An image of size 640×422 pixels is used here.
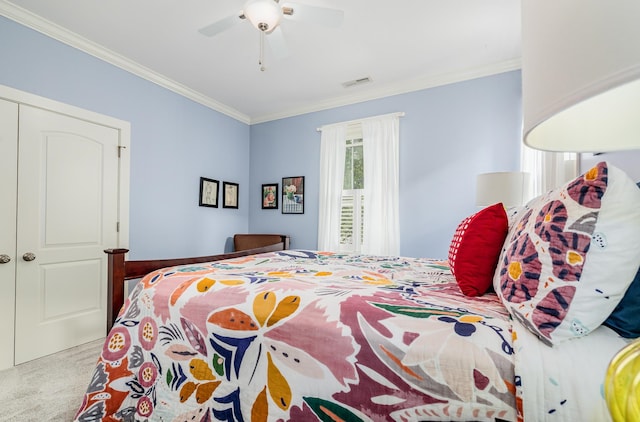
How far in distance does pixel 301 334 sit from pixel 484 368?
583mm

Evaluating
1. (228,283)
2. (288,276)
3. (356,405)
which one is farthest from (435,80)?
(356,405)

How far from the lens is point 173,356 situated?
130 centimetres

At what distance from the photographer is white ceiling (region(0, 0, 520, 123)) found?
7.36 ft

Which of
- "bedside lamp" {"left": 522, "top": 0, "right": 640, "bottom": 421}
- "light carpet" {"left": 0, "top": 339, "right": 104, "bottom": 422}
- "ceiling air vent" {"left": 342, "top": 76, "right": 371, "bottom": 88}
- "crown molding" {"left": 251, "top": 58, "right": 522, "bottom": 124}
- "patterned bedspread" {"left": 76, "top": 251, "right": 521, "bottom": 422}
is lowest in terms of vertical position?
"light carpet" {"left": 0, "top": 339, "right": 104, "bottom": 422}

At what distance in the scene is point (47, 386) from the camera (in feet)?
6.55

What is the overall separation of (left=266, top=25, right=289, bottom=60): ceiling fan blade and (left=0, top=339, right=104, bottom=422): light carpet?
2.71 m

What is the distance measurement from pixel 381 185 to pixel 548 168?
1604 millimetres

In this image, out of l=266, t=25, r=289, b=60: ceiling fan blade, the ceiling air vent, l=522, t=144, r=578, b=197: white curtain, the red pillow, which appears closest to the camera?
the red pillow

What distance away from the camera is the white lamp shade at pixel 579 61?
269mm

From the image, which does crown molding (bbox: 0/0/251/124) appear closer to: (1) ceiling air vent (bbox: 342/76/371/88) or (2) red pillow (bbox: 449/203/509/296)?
(1) ceiling air vent (bbox: 342/76/371/88)

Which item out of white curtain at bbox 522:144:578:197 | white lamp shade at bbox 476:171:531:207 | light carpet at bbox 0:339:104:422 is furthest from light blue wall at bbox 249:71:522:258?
light carpet at bbox 0:339:104:422

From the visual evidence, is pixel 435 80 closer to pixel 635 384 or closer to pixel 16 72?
pixel 635 384

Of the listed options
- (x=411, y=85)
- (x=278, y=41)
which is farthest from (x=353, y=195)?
(x=278, y=41)

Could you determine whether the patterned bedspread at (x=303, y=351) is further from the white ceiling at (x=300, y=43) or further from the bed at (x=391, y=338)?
the white ceiling at (x=300, y=43)
